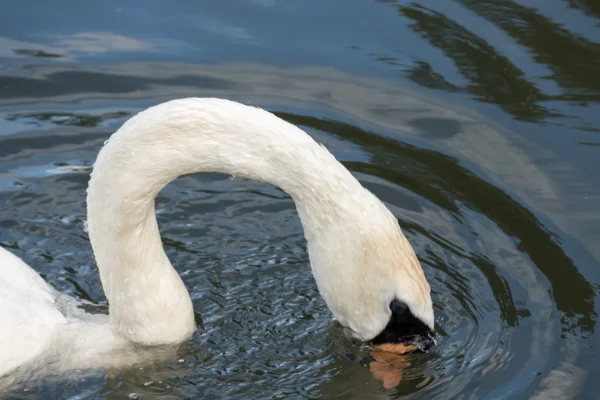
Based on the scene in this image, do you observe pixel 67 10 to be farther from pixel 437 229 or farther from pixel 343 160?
pixel 437 229

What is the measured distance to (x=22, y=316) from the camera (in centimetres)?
525

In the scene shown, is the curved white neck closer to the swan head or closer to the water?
the swan head

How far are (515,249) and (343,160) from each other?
5.01ft

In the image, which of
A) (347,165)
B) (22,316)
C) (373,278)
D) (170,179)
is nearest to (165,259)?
(170,179)

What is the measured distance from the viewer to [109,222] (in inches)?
202

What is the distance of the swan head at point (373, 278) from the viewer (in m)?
4.48

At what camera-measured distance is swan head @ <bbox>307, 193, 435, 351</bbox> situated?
4484 mm

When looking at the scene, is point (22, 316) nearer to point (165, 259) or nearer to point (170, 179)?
point (165, 259)

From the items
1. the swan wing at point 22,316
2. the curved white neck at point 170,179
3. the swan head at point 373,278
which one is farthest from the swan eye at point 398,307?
the swan wing at point 22,316

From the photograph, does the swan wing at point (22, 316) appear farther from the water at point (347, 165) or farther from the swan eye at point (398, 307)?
the swan eye at point (398, 307)

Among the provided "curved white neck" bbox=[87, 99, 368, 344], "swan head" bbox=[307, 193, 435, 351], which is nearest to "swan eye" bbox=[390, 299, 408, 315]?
"swan head" bbox=[307, 193, 435, 351]

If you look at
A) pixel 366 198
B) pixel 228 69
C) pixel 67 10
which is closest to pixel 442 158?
pixel 228 69

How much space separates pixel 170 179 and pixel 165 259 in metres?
0.64

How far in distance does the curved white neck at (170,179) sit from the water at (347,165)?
376mm
